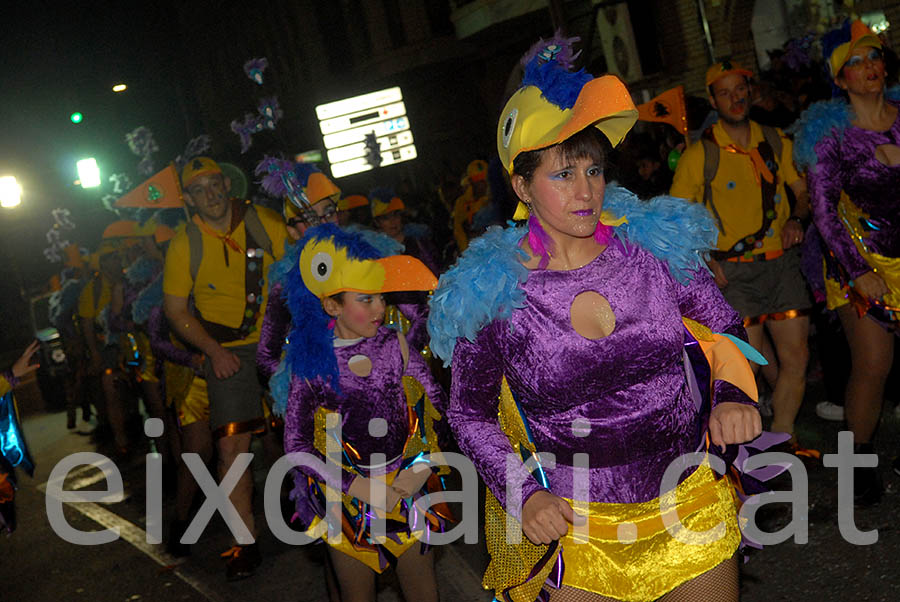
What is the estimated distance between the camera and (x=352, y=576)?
12.6 feet

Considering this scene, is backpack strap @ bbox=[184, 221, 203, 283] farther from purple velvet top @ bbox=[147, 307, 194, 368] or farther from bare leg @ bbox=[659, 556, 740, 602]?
bare leg @ bbox=[659, 556, 740, 602]

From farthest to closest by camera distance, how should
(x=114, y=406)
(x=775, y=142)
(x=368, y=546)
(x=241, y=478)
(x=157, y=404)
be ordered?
(x=114, y=406) → (x=157, y=404) → (x=241, y=478) → (x=775, y=142) → (x=368, y=546)

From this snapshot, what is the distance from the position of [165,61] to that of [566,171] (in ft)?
59.2

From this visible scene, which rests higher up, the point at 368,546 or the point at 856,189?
the point at 856,189

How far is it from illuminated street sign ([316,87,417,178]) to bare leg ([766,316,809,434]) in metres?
20.3

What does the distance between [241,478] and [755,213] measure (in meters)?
3.44

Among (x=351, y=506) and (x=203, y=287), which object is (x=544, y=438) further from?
(x=203, y=287)

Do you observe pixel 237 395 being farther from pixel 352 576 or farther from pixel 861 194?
pixel 861 194

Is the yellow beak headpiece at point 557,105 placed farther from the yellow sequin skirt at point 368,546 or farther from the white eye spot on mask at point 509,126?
the yellow sequin skirt at point 368,546

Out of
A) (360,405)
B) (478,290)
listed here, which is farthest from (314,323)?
(478,290)

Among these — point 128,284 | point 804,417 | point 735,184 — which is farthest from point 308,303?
point 128,284

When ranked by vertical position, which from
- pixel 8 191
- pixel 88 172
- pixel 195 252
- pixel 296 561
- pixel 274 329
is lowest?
pixel 296 561

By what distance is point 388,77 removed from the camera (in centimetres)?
2933

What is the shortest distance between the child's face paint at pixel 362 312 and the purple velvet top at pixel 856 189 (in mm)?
2272
